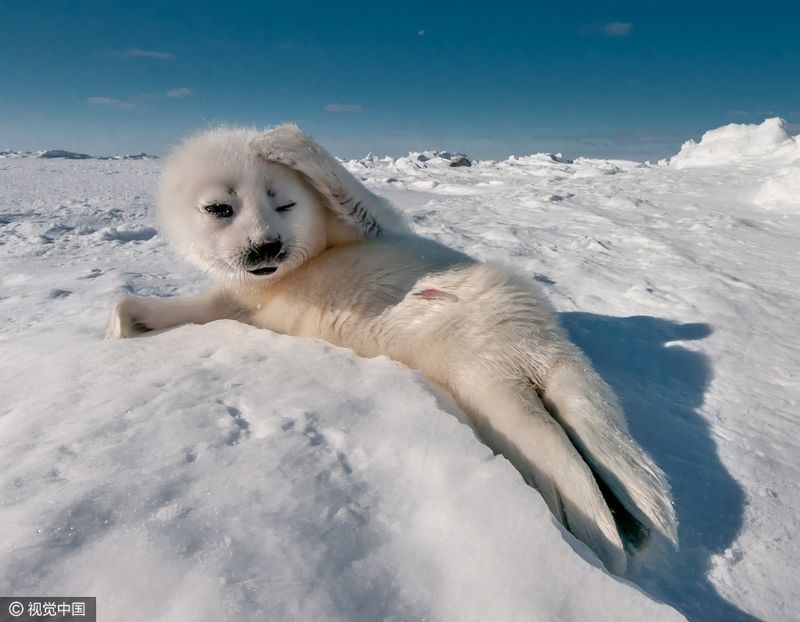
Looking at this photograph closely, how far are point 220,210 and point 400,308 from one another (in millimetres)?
657

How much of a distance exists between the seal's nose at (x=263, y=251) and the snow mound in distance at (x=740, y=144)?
13.0 meters

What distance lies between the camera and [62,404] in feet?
4.22

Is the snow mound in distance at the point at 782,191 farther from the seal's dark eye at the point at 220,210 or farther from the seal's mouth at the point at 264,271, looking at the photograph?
the seal's dark eye at the point at 220,210

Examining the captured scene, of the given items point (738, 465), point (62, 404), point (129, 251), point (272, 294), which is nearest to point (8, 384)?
point (62, 404)

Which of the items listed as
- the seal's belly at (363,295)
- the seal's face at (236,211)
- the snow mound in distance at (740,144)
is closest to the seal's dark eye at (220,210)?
the seal's face at (236,211)

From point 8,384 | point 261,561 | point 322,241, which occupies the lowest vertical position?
point 8,384

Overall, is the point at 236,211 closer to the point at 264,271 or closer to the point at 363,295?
the point at 264,271

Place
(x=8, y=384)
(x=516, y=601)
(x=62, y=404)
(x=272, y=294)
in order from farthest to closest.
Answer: (x=272, y=294) → (x=8, y=384) → (x=62, y=404) → (x=516, y=601)

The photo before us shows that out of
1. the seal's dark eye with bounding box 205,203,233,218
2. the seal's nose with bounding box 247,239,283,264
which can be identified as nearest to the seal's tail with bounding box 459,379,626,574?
the seal's nose with bounding box 247,239,283,264

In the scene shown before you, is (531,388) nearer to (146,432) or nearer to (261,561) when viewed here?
(261,561)

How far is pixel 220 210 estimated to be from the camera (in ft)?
5.57

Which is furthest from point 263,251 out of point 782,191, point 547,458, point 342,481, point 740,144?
point 740,144

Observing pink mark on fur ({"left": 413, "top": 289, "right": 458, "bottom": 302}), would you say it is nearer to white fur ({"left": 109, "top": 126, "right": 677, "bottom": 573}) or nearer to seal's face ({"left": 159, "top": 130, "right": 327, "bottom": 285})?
white fur ({"left": 109, "top": 126, "right": 677, "bottom": 573})

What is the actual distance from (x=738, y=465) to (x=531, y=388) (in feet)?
1.92
